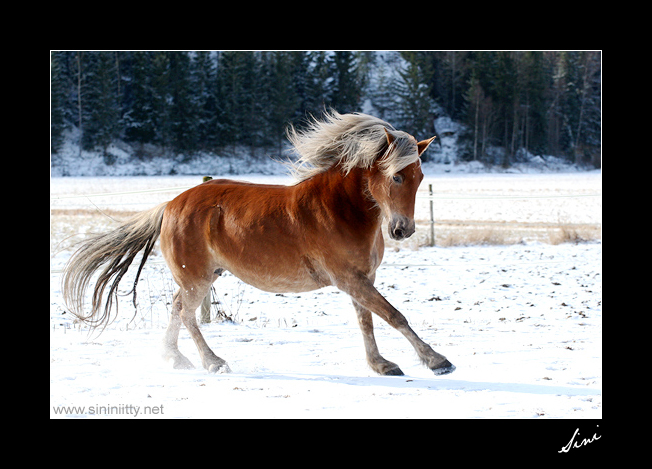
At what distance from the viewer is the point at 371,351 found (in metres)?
4.45

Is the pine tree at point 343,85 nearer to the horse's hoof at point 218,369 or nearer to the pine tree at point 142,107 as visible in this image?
the pine tree at point 142,107

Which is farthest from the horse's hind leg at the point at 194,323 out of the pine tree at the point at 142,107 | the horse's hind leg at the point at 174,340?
the pine tree at the point at 142,107

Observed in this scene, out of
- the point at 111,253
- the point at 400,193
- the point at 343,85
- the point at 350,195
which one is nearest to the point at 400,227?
the point at 400,193

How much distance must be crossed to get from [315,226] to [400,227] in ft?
2.47

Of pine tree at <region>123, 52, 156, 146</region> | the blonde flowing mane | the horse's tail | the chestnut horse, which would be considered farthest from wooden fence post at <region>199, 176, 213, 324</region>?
pine tree at <region>123, 52, 156, 146</region>

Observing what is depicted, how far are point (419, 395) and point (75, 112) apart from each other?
44034 mm

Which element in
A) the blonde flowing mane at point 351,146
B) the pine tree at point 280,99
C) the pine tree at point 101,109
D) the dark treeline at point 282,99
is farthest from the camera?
the pine tree at point 280,99

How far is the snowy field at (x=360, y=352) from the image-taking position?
145 inches

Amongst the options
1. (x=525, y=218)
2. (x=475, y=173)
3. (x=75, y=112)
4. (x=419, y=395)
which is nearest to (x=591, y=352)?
(x=419, y=395)

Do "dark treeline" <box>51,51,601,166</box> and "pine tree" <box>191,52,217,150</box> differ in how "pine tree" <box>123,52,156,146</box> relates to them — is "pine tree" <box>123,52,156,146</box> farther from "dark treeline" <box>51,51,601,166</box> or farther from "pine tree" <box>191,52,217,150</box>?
"pine tree" <box>191,52,217,150</box>

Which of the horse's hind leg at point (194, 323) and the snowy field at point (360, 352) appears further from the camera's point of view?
the horse's hind leg at point (194, 323)

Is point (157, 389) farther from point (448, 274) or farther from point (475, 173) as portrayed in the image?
point (475, 173)

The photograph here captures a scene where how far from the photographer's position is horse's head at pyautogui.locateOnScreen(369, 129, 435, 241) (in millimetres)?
3828

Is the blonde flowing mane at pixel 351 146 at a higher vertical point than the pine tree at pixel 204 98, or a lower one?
lower
